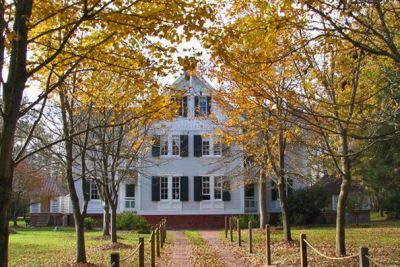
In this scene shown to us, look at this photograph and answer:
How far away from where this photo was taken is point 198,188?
1610 inches

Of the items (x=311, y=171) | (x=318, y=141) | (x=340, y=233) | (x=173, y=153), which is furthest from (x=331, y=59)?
(x=173, y=153)

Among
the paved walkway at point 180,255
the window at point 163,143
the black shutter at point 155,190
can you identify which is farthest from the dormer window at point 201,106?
the black shutter at point 155,190

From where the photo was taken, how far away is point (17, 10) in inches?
281

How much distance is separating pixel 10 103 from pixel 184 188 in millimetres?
34063

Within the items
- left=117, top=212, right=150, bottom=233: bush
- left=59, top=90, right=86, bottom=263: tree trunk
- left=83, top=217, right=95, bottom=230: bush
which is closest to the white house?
left=83, top=217, right=95, bottom=230: bush

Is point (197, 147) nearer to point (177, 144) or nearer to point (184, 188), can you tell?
point (177, 144)

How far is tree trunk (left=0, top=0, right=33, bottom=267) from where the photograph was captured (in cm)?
687

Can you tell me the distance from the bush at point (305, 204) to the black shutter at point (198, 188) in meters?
7.13

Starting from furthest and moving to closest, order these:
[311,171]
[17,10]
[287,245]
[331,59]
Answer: [311,171] < [287,245] < [331,59] < [17,10]

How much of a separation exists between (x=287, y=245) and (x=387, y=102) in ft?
26.1

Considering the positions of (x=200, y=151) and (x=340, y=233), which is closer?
(x=340, y=233)

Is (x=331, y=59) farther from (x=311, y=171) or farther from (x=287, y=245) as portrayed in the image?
(x=311, y=171)

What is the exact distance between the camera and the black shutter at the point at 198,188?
4066cm

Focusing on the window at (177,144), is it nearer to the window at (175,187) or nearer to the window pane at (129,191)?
the window at (175,187)
